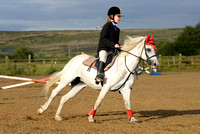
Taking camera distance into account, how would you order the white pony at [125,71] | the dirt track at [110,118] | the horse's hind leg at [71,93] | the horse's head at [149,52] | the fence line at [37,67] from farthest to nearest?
the fence line at [37,67] → the horse's hind leg at [71,93] → the white pony at [125,71] → the horse's head at [149,52] → the dirt track at [110,118]

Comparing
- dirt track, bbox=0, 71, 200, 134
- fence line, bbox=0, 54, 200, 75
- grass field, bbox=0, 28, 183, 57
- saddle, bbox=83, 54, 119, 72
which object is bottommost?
grass field, bbox=0, 28, 183, 57

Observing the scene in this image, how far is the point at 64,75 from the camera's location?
25.0ft

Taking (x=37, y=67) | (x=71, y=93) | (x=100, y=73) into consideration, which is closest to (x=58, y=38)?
(x=37, y=67)

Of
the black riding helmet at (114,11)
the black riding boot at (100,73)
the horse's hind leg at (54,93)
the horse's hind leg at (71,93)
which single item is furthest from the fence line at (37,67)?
the black riding boot at (100,73)

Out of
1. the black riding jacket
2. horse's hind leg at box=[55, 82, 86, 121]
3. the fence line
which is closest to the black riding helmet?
the black riding jacket

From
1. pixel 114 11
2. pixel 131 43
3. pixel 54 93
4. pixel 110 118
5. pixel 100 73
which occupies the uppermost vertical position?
pixel 114 11

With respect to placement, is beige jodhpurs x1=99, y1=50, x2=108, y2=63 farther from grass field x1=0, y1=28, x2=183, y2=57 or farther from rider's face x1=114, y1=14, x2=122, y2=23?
grass field x1=0, y1=28, x2=183, y2=57

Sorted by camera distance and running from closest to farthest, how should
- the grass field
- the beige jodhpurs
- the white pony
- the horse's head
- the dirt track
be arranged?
1. the dirt track
2. the horse's head
3. the white pony
4. the beige jodhpurs
5. the grass field

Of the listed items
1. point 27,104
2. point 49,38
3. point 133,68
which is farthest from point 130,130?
point 49,38

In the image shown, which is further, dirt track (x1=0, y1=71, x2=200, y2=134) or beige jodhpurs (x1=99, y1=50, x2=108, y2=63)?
beige jodhpurs (x1=99, y1=50, x2=108, y2=63)

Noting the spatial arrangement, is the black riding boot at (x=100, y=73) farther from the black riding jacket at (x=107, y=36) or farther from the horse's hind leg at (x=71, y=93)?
the horse's hind leg at (x=71, y=93)

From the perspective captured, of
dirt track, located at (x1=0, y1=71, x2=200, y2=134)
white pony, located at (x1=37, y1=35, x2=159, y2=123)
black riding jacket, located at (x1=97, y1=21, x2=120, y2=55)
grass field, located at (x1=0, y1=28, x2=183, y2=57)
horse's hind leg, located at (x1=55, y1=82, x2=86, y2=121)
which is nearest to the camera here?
dirt track, located at (x1=0, y1=71, x2=200, y2=134)

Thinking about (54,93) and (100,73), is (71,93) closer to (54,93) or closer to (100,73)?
(54,93)

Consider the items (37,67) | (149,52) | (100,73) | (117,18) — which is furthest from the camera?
(37,67)
